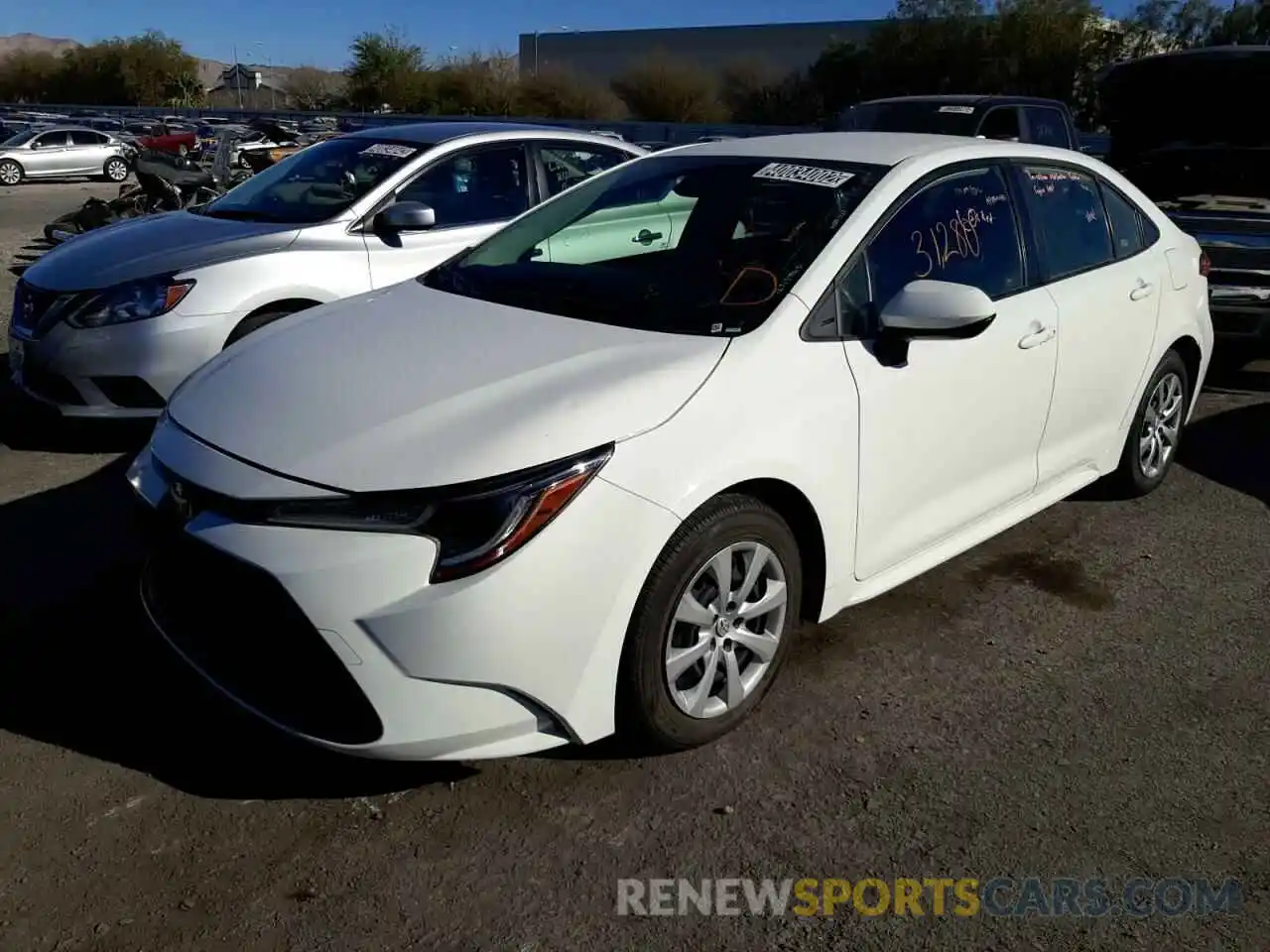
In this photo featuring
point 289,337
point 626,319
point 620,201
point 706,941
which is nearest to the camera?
point 706,941

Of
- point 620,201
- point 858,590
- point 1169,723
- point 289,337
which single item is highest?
point 620,201

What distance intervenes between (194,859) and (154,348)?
3.13 metres

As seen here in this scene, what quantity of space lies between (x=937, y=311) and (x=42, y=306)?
4.38 m

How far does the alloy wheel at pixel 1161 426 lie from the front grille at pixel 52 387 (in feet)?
15.9

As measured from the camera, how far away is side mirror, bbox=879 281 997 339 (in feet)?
10.4

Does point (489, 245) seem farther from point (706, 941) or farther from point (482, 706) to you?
point (706, 941)

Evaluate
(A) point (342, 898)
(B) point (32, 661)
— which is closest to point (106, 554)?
(B) point (32, 661)

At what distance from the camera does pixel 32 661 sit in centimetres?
347

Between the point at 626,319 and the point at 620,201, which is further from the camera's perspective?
the point at 620,201

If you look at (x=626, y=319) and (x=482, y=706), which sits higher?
(x=626, y=319)

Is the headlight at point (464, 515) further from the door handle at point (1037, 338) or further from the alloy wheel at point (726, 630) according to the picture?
the door handle at point (1037, 338)

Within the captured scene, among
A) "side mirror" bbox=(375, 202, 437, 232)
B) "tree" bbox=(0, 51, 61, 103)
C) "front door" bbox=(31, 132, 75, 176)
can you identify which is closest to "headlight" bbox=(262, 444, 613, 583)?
"side mirror" bbox=(375, 202, 437, 232)

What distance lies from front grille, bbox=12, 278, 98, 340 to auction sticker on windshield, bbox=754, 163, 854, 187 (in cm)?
332

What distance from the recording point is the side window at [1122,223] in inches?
181
